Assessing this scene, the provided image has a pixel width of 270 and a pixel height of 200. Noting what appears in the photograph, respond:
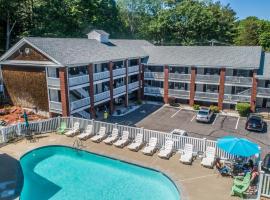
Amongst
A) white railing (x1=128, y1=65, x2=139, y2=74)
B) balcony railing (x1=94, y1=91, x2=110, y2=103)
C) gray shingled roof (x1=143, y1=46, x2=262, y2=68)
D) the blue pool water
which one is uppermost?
gray shingled roof (x1=143, y1=46, x2=262, y2=68)

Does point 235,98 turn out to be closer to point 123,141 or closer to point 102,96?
point 102,96

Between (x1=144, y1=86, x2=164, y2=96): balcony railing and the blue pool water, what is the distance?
21.6 metres

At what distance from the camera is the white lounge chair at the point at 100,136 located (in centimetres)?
2385

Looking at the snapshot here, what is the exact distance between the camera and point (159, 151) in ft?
71.1

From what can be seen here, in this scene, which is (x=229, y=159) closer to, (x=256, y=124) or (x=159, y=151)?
(x=159, y=151)

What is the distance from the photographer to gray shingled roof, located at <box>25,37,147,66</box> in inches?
1120

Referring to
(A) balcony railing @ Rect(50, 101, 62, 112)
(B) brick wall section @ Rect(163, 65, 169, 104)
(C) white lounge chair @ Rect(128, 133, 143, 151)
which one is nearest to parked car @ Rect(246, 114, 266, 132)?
(B) brick wall section @ Rect(163, 65, 169, 104)

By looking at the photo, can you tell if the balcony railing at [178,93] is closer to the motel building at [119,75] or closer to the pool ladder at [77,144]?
the motel building at [119,75]

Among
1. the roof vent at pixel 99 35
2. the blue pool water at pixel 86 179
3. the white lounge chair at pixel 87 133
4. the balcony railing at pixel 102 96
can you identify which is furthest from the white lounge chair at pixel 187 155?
the roof vent at pixel 99 35

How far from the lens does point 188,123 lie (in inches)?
1280

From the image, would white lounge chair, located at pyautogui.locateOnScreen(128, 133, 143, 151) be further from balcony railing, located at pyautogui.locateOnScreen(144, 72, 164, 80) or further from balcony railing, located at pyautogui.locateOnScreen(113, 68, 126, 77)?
balcony railing, located at pyautogui.locateOnScreen(144, 72, 164, 80)

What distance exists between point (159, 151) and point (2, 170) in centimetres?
1201

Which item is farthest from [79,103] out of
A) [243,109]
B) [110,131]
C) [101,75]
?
[243,109]

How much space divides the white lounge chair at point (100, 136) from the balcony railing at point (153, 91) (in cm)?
1826
